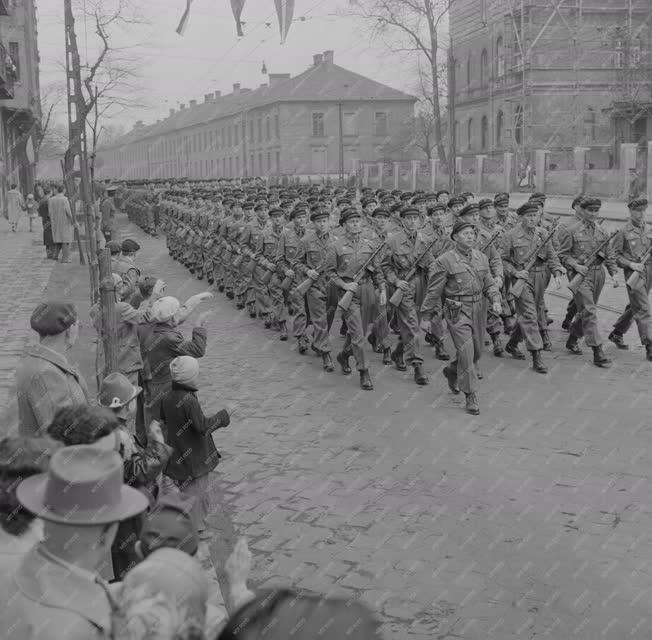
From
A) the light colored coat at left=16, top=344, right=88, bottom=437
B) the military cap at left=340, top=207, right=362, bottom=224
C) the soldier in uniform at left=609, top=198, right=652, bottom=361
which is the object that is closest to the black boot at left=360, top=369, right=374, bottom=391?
the military cap at left=340, top=207, right=362, bottom=224

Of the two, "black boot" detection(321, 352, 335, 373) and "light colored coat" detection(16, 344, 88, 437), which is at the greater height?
"light colored coat" detection(16, 344, 88, 437)

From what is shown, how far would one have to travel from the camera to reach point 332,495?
6902 millimetres

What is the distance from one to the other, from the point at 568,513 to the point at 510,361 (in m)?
5.22

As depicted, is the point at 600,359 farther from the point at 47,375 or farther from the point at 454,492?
the point at 47,375

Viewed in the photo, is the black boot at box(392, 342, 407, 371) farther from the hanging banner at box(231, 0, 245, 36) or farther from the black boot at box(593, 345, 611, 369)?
the hanging banner at box(231, 0, 245, 36)

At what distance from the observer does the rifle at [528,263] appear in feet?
37.0

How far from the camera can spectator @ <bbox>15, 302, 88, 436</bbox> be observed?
15.6ft

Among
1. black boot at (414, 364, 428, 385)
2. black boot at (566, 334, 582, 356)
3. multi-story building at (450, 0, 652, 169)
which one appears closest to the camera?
black boot at (414, 364, 428, 385)

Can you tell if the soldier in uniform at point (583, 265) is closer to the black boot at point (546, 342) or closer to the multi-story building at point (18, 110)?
the black boot at point (546, 342)

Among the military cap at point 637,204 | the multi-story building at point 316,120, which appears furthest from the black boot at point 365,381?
the multi-story building at point 316,120

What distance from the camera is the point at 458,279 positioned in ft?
31.6

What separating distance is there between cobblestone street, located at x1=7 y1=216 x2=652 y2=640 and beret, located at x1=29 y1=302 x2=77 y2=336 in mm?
1848

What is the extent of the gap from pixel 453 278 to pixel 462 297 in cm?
22

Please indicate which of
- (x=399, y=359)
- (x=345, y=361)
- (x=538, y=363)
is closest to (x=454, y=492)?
(x=538, y=363)
